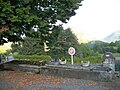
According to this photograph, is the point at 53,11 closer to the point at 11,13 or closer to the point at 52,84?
the point at 11,13

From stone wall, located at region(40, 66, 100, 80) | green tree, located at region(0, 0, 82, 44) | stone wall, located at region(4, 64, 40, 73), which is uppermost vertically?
green tree, located at region(0, 0, 82, 44)

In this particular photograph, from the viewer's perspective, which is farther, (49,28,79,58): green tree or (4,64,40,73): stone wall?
(49,28,79,58): green tree

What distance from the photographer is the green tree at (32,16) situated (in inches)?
645

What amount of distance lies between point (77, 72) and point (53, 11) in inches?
239

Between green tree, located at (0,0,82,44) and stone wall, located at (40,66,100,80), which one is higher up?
green tree, located at (0,0,82,44)

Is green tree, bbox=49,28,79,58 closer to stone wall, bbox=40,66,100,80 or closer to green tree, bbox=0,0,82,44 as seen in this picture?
green tree, bbox=0,0,82,44

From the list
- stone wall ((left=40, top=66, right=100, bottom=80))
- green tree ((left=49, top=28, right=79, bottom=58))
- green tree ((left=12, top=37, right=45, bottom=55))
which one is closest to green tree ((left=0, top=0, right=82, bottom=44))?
stone wall ((left=40, top=66, right=100, bottom=80))

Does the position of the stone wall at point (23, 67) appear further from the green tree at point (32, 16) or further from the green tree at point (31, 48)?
the green tree at point (31, 48)

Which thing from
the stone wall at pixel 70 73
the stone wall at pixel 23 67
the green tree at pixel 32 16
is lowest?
the stone wall at pixel 70 73

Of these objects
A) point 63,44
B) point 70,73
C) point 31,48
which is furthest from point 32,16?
point 63,44

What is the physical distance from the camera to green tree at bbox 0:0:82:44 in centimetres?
1639

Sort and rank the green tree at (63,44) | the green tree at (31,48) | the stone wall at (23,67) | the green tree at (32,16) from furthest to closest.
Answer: the green tree at (63,44) → the green tree at (31,48) → the stone wall at (23,67) → the green tree at (32,16)

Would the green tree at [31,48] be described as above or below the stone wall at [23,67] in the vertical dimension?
above

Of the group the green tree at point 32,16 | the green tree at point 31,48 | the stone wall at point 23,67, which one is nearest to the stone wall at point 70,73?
the stone wall at point 23,67
